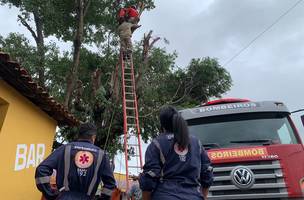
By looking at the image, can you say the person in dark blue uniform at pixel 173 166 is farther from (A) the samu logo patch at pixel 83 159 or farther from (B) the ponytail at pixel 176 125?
(A) the samu logo patch at pixel 83 159

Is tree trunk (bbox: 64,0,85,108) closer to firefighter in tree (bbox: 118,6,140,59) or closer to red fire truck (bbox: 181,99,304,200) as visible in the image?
firefighter in tree (bbox: 118,6,140,59)

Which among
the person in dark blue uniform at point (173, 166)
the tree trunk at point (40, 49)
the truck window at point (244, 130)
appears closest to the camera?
the person in dark blue uniform at point (173, 166)

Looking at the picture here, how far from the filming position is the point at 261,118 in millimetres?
5938

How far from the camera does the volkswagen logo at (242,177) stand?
196 inches

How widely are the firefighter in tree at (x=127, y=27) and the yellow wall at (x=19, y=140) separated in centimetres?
518

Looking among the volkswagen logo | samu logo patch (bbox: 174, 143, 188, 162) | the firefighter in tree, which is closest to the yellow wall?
samu logo patch (bbox: 174, 143, 188, 162)

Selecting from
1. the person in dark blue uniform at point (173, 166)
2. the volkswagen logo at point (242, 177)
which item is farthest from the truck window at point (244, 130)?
the person in dark blue uniform at point (173, 166)

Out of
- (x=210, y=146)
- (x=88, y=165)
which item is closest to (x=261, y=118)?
(x=210, y=146)

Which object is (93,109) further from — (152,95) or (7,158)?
(7,158)

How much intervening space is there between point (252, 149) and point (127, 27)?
795 cm

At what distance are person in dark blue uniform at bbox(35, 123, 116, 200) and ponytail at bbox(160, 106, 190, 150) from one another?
79cm

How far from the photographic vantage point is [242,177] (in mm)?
5055

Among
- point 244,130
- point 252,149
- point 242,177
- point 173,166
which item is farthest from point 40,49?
point 173,166

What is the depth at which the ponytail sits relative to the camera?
10.9 feet
